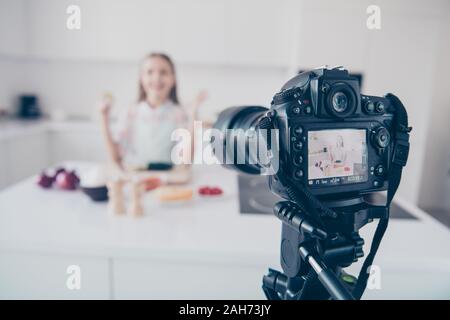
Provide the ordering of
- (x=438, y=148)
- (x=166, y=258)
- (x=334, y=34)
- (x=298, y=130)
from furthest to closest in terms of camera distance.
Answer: (x=438, y=148) → (x=334, y=34) → (x=166, y=258) → (x=298, y=130)

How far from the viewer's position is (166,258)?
73cm

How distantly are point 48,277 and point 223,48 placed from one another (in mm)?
2121

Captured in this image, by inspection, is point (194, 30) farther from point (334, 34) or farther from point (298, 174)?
point (298, 174)

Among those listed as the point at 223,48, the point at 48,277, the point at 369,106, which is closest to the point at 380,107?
the point at 369,106

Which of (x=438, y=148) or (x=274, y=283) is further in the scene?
(x=438, y=148)

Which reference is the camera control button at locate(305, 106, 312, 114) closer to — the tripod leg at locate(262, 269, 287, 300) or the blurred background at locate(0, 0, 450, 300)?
the tripod leg at locate(262, 269, 287, 300)

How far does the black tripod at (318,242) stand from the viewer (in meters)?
0.38

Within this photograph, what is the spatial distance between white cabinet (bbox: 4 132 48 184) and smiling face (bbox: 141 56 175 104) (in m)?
1.09

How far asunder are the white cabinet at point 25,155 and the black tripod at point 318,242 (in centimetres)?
220

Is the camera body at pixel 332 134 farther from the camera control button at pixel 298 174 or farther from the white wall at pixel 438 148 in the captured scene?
the white wall at pixel 438 148

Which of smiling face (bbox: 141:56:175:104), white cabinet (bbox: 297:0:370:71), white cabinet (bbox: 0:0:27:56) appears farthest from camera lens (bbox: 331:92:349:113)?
white cabinet (bbox: 0:0:27:56)

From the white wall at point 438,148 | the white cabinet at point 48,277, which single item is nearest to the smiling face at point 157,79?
the white cabinet at point 48,277

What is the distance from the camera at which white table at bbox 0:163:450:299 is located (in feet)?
2.40
